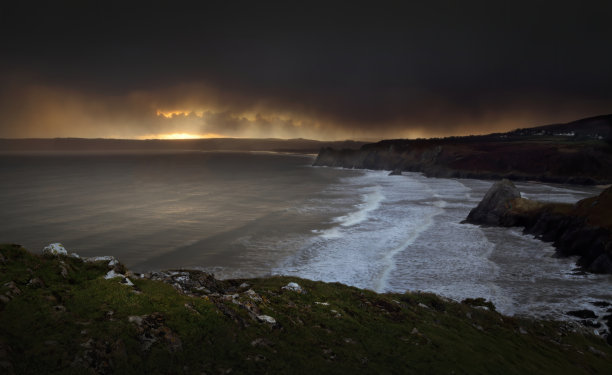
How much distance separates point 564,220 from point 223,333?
125 ft

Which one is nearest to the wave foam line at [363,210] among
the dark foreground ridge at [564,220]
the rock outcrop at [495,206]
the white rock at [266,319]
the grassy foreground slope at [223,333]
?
the rock outcrop at [495,206]

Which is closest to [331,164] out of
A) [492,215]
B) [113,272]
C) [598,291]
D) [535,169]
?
[535,169]

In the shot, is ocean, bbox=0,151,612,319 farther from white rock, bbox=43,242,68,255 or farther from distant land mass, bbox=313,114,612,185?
distant land mass, bbox=313,114,612,185

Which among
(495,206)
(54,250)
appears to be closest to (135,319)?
(54,250)

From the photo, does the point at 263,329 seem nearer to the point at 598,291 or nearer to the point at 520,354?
the point at 520,354

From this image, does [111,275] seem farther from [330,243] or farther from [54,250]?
[330,243]

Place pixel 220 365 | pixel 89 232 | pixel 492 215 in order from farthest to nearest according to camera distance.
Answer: pixel 492 215 → pixel 89 232 → pixel 220 365

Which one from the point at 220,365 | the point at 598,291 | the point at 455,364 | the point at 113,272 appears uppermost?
the point at 113,272

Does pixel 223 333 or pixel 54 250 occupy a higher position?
pixel 54 250

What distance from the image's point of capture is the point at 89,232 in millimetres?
39531

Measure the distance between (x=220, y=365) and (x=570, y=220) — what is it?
126ft

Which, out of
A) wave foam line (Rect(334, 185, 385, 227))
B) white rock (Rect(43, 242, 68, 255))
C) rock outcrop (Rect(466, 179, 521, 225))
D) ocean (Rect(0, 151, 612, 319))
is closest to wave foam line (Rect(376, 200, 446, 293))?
ocean (Rect(0, 151, 612, 319))

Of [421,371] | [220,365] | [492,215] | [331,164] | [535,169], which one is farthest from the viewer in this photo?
[331,164]

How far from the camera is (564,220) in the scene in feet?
119
